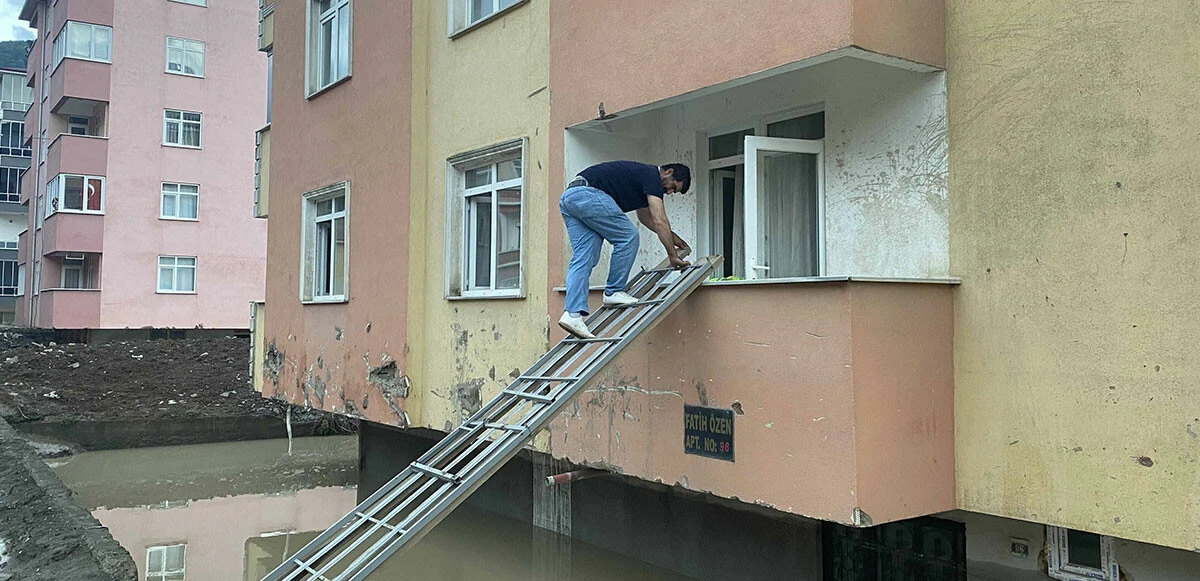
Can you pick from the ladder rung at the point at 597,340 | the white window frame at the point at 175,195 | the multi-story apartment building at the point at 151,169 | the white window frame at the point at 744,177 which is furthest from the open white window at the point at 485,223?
the white window frame at the point at 175,195

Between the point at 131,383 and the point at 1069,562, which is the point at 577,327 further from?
the point at 131,383

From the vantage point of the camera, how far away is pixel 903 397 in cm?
580

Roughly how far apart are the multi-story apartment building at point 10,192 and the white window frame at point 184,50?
101 ft

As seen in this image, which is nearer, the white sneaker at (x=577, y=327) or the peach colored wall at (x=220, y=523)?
the white sneaker at (x=577, y=327)

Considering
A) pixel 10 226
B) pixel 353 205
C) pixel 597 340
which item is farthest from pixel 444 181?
pixel 10 226

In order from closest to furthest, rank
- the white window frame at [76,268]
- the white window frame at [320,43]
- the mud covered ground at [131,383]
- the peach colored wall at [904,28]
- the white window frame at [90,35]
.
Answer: the peach colored wall at [904,28], the white window frame at [320,43], the mud covered ground at [131,383], the white window frame at [90,35], the white window frame at [76,268]

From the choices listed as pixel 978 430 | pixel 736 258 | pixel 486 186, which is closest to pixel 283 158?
pixel 486 186

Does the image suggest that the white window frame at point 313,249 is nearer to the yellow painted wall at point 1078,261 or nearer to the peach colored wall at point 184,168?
the yellow painted wall at point 1078,261

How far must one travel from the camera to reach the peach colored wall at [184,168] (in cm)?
3105

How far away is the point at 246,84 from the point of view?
3347cm

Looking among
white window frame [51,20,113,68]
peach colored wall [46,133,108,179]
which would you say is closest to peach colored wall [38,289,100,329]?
peach colored wall [46,133,108,179]

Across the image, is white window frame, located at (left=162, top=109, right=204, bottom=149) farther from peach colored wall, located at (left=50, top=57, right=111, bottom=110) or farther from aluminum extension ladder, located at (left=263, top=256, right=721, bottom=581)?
aluminum extension ladder, located at (left=263, top=256, right=721, bottom=581)

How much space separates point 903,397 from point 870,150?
1.84 meters

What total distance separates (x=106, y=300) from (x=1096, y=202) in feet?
103
